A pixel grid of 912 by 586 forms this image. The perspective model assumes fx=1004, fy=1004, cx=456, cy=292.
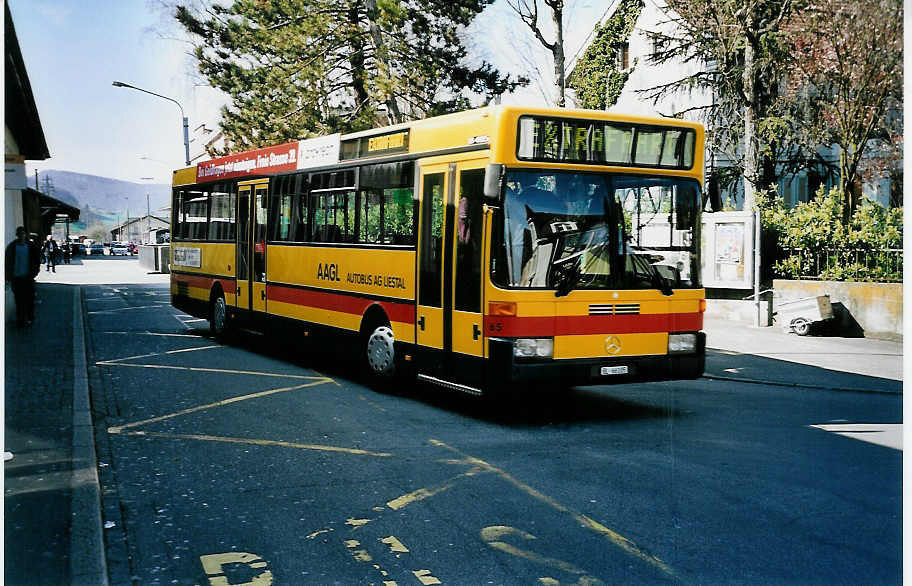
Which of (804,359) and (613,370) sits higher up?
(613,370)

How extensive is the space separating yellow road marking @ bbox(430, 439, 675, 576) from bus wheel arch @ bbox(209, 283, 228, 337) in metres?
9.03

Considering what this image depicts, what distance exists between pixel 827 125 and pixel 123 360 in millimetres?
14009

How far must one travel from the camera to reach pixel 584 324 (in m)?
8.80

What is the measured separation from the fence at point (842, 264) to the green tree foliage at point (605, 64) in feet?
44.6

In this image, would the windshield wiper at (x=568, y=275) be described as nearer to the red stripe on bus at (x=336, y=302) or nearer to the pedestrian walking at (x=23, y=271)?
the red stripe on bus at (x=336, y=302)

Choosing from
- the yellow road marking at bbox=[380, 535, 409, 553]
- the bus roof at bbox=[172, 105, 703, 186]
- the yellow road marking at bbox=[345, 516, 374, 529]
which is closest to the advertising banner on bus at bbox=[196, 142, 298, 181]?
the bus roof at bbox=[172, 105, 703, 186]

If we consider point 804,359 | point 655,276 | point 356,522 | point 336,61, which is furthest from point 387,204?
point 336,61

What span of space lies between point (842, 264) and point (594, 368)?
407 inches

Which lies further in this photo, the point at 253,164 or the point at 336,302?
the point at 253,164

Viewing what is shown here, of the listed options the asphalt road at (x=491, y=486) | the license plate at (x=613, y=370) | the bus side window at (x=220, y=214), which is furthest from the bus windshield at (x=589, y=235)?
the bus side window at (x=220, y=214)

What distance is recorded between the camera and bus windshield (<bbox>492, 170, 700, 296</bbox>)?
867 cm

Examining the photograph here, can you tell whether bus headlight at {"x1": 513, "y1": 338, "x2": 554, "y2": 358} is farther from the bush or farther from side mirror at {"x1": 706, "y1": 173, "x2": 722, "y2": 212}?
the bush

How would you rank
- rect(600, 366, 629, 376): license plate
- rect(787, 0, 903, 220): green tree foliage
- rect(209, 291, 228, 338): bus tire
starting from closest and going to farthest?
rect(600, 366, 629, 376): license plate < rect(209, 291, 228, 338): bus tire < rect(787, 0, 903, 220): green tree foliage

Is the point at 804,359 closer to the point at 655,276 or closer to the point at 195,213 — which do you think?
the point at 655,276
